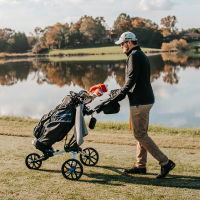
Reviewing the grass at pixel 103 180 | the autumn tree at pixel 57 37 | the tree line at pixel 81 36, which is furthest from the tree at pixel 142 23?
the grass at pixel 103 180

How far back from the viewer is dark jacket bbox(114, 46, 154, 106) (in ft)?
19.3

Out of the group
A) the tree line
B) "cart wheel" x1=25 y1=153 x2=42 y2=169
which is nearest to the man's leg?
"cart wheel" x1=25 y1=153 x2=42 y2=169

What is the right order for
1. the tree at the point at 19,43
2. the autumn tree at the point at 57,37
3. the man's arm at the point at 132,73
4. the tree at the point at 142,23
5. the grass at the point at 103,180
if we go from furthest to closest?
the tree at the point at 142,23 → the tree at the point at 19,43 → the autumn tree at the point at 57,37 → the man's arm at the point at 132,73 → the grass at the point at 103,180

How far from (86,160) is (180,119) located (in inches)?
494

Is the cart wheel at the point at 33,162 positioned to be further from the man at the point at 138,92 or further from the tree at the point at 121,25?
the tree at the point at 121,25

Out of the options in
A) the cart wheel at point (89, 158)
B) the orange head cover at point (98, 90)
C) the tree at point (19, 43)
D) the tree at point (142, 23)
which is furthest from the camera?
the tree at point (142, 23)

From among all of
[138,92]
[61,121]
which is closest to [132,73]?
[138,92]

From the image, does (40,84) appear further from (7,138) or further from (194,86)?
(7,138)

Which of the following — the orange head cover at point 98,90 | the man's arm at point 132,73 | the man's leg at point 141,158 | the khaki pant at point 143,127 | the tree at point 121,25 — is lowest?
the man's leg at point 141,158

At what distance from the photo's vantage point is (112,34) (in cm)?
13800

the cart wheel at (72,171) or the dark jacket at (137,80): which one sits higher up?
the dark jacket at (137,80)

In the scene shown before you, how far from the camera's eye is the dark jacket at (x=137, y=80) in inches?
232

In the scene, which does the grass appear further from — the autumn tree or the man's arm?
the autumn tree

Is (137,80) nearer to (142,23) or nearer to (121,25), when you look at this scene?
(121,25)
